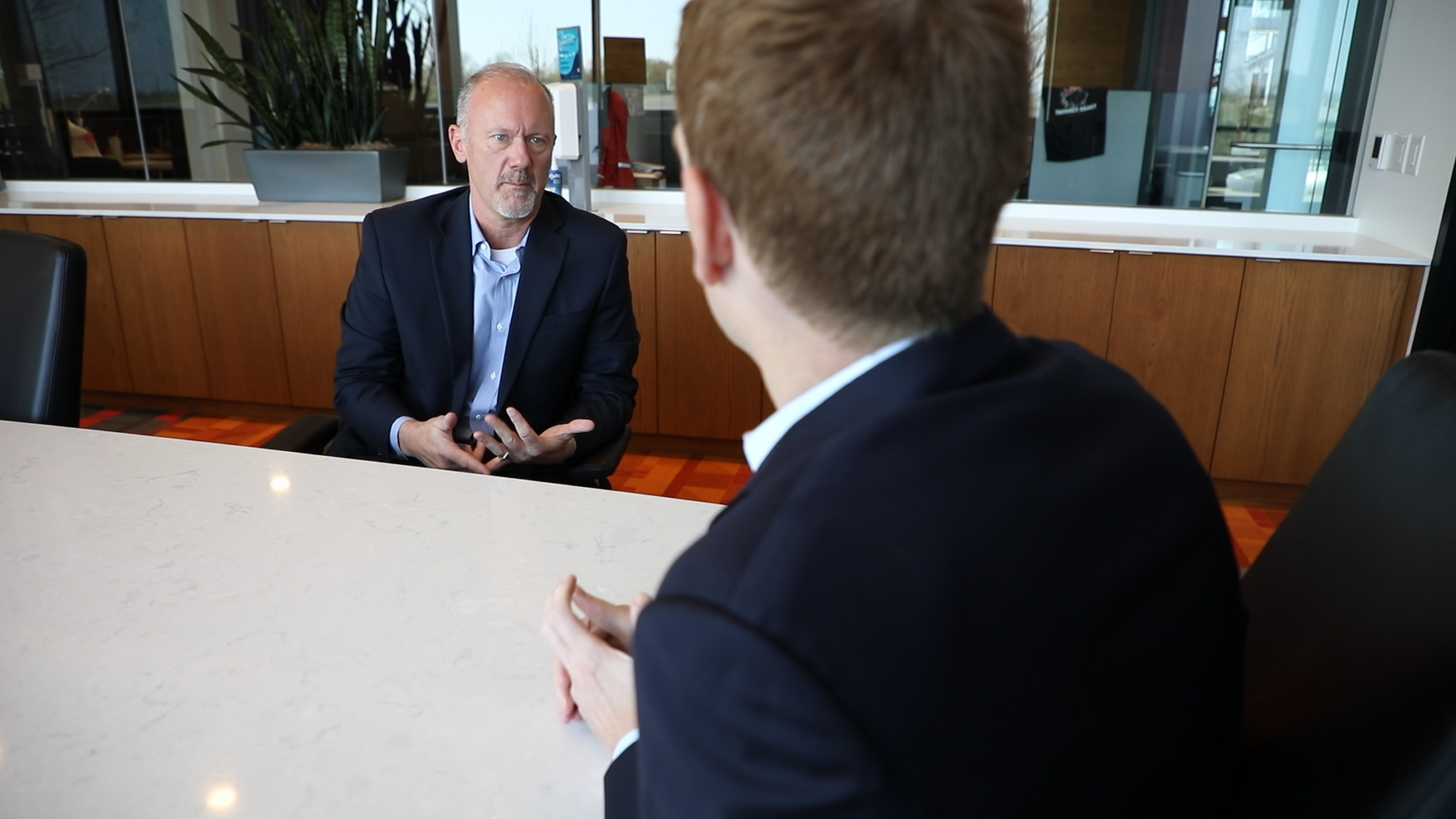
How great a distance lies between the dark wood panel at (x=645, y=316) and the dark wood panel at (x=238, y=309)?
1.54 metres

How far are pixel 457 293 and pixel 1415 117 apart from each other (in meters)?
3.20

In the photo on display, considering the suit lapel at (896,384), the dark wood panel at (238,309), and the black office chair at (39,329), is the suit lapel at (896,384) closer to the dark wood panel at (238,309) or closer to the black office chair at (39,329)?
the black office chair at (39,329)

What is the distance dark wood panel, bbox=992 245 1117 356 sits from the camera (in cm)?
337

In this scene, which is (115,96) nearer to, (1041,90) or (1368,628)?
(1041,90)

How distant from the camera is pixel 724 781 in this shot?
0.51 meters

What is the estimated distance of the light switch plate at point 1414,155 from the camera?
3.17 metres

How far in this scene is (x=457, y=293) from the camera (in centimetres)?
213

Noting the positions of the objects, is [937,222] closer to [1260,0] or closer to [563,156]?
[563,156]

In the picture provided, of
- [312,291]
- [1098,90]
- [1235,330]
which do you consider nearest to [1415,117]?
[1235,330]

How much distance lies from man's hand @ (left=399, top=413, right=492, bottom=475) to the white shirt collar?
3.84 feet

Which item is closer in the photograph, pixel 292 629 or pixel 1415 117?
pixel 292 629

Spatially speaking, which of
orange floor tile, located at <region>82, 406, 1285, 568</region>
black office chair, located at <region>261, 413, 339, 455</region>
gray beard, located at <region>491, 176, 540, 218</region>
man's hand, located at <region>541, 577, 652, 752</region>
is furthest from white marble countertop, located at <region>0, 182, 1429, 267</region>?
man's hand, located at <region>541, 577, 652, 752</region>

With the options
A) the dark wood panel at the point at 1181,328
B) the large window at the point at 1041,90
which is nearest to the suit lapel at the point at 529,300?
the large window at the point at 1041,90

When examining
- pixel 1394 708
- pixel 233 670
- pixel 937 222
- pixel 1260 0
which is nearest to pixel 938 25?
pixel 937 222
